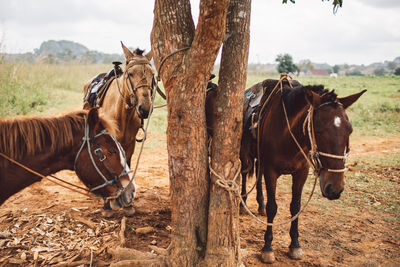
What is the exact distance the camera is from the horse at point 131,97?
395cm

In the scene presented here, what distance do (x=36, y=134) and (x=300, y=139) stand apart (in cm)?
267

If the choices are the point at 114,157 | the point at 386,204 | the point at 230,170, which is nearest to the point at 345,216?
the point at 386,204

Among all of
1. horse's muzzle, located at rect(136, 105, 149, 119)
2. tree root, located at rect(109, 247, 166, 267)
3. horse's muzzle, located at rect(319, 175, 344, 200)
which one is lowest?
tree root, located at rect(109, 247, 166, 267)

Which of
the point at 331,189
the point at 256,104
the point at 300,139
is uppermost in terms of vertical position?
the point at 256,104

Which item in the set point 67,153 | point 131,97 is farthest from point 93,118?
point 131,97

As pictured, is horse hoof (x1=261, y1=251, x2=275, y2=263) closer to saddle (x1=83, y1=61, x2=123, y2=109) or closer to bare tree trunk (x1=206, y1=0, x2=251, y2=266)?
bare tree trunk (x1=206, y1=0, x2=251, y2=266)

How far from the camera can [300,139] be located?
2.92 meters

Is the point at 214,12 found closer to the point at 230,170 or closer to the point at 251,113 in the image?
the point at 230,170

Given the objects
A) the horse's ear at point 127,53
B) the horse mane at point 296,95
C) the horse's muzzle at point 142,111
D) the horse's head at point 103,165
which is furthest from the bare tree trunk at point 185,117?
the horse's ear at point 127,53

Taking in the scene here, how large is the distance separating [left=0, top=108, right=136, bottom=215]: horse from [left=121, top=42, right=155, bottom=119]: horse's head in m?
1.18

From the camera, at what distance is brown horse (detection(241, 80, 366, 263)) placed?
2504mm

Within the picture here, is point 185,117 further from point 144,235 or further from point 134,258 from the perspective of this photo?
point 144,235

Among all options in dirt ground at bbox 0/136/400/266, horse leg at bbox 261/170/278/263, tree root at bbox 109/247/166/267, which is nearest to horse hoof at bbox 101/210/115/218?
dirt ground at bbox 0/136/400/266

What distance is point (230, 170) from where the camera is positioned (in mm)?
2465
